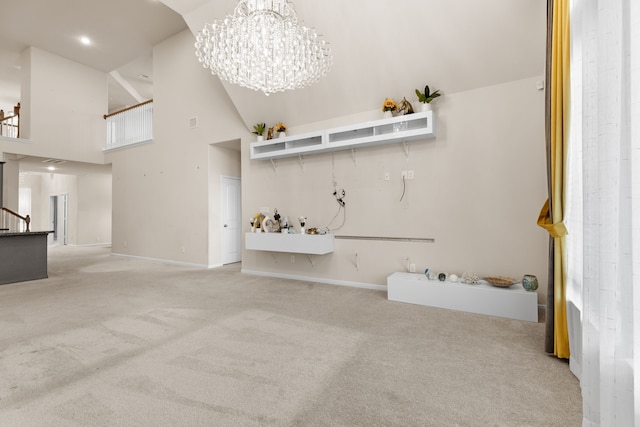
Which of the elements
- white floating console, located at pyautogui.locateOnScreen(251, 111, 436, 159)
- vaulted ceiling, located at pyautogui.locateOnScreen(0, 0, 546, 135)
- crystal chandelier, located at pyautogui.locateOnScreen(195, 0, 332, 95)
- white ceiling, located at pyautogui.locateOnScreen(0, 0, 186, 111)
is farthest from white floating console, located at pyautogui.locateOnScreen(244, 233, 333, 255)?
white ceiling, located at pyautogui.locateOnScreen(0, 0, 186, 111)

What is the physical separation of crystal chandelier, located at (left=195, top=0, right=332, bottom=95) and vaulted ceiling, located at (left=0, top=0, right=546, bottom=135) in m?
0.76

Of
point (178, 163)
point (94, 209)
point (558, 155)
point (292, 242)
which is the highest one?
point (178, 163)

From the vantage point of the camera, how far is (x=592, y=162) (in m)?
1.39

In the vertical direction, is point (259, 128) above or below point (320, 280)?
above

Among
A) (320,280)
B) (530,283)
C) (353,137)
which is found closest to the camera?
(530,283)

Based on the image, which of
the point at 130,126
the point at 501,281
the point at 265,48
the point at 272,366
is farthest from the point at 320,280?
the point at 130,126

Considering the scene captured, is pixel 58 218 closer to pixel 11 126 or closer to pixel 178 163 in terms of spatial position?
pixel 11 126

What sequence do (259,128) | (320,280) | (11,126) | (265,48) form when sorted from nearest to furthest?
1. (265,48)
2. (320,280)
3. (259,128)
4. (11,126)

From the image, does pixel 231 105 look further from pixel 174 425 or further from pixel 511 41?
pixel 174 425

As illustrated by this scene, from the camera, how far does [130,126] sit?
7.84 metres

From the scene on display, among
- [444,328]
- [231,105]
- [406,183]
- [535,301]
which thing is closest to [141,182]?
[231,105]

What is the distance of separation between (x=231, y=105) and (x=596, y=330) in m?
6.00

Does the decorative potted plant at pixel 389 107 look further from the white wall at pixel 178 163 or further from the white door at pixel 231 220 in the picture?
the white door at pixel 231 220

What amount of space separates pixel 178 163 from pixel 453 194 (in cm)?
574
